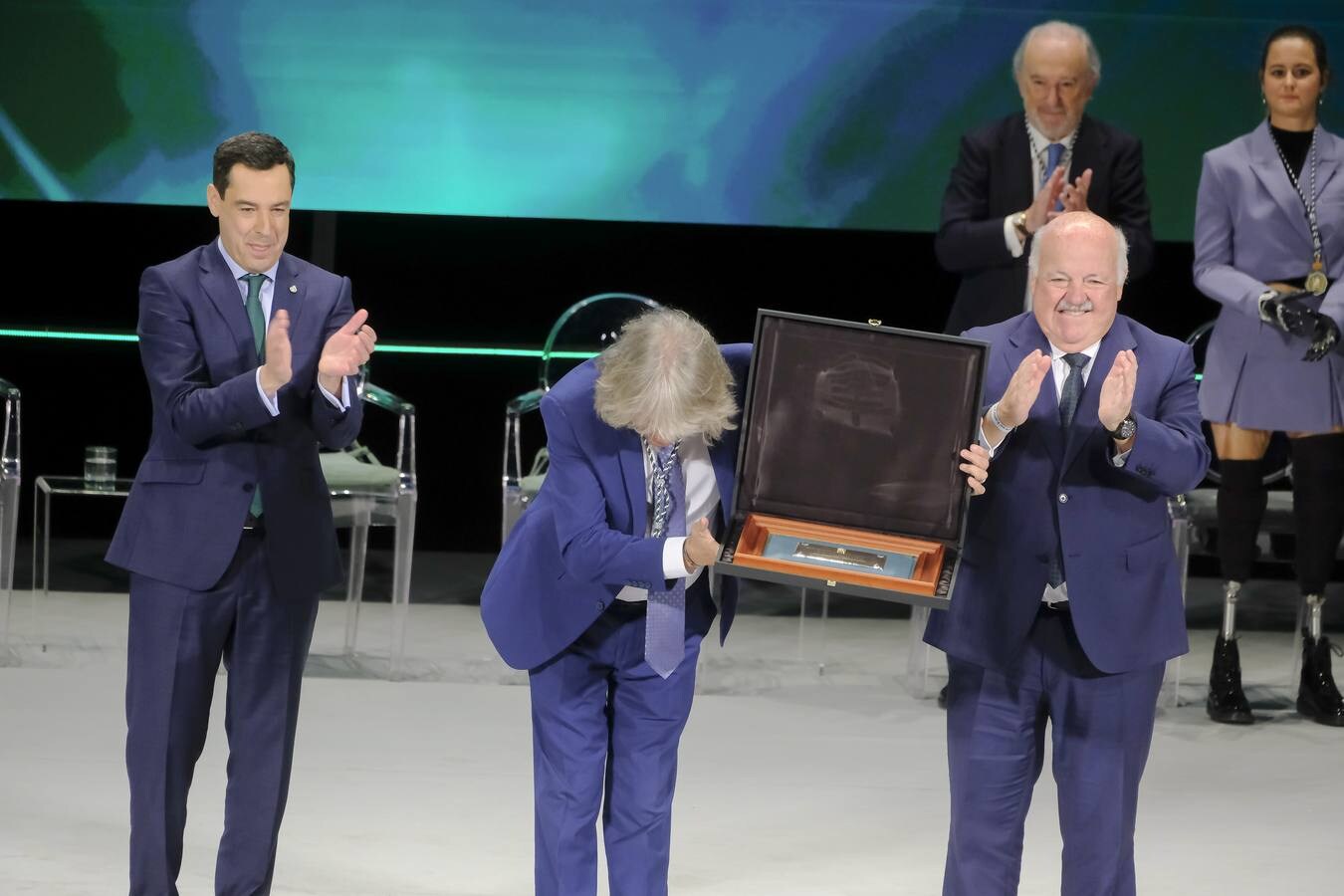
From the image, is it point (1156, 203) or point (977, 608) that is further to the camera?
point (1156, 203)

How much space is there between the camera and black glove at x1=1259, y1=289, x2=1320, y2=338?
5305 millimetres

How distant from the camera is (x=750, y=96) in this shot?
24.4 feet

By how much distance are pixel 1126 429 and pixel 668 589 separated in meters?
0.80

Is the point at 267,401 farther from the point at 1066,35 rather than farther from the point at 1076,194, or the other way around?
the point at 1066,35

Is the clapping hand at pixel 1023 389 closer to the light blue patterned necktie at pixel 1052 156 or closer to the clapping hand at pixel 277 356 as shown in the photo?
the clapping hand at pixel 277 356

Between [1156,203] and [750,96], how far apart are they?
1.64 m

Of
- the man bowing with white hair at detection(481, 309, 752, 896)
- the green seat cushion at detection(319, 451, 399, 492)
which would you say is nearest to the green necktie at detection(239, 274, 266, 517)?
the man bowing with white hair at detection(481, 309, 752, 896)

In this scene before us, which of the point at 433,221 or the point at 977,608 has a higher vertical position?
the point at 433,221

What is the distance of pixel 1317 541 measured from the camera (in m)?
5.62

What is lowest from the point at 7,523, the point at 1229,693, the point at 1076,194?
the point at 1229,693

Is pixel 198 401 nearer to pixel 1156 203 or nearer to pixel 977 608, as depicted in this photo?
pixel 977 608

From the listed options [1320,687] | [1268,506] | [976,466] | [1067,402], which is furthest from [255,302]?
[1268,506]

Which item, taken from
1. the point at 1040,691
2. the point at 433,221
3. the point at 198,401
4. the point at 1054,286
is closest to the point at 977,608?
the point at 1040,691

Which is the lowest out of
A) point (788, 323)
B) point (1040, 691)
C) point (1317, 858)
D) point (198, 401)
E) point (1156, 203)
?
point (1317, 858)
